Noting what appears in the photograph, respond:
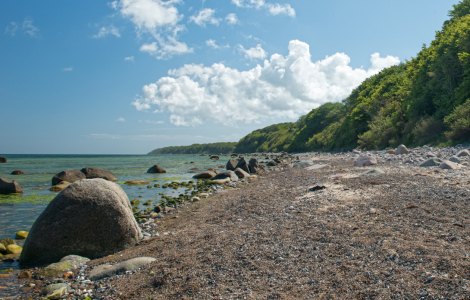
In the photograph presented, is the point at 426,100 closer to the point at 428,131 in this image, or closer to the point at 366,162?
the point at 428,131

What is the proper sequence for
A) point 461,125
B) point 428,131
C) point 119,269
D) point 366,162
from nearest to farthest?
point 119,269
point 366,162
point 461,125
point 428,131

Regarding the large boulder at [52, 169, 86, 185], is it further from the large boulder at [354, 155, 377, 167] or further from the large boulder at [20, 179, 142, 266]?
the large boulder at [354, 155, 377, 167]

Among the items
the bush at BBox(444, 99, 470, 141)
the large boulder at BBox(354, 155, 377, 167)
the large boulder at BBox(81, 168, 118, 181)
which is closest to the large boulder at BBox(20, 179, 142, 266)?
the large boulder at BBox(354, 155, 377, 167)

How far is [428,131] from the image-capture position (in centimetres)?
2498

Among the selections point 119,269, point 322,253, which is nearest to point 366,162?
point 322,253

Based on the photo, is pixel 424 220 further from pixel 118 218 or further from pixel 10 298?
pixel 10 298

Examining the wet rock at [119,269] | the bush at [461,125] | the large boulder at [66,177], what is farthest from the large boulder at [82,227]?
the bush at [461,125]

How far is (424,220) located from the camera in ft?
15.6

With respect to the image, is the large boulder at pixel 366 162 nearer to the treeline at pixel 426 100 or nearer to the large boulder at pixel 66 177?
the treeline at pixel 426 100

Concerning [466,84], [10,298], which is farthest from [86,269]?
[466,84]

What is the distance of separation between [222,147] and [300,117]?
98750mm

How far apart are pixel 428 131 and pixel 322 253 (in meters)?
27.7

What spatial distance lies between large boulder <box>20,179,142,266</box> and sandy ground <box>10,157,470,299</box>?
48 centimetres

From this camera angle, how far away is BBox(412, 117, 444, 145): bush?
79.2ft
